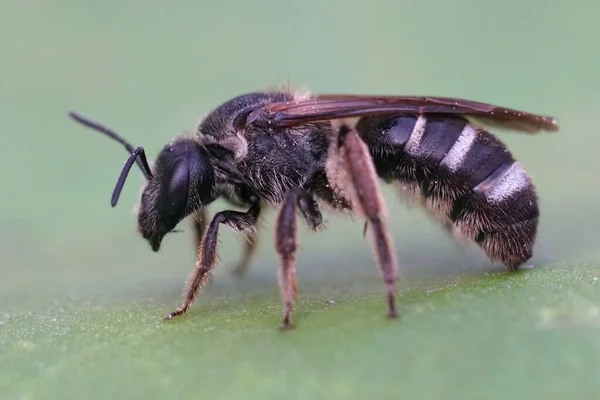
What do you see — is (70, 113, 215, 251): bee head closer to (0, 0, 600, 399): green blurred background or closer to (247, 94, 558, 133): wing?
(0, 0, 600, 399): green blurred background

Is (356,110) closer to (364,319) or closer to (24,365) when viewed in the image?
(364,319)

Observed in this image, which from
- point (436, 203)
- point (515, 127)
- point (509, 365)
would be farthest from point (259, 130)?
point (509, 365)

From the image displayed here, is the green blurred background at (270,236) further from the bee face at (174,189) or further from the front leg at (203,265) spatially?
the bee face at (174,189)

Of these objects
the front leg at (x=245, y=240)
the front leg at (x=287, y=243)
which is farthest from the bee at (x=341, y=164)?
the front leg at (x=287, y=243)

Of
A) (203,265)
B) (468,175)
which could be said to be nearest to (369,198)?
(468,175)

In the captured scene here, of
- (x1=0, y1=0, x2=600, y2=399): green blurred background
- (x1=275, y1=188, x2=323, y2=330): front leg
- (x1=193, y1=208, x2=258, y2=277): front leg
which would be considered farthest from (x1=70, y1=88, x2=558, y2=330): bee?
(x1=0, y1=0, x2=600, y2=399): green blurred background

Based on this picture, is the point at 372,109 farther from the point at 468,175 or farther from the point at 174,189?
the point at 174,189
